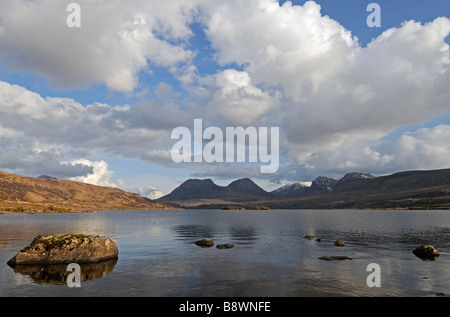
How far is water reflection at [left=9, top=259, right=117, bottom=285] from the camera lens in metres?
26.0

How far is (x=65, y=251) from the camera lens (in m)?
33.4

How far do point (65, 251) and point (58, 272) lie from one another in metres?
5.21

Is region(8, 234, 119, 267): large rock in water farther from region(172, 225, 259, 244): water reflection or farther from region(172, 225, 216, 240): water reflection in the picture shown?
region(172, 225, 216, 240): water reflection

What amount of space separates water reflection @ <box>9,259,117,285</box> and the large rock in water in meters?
1.14

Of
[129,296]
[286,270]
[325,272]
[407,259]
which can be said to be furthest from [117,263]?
[407,259]

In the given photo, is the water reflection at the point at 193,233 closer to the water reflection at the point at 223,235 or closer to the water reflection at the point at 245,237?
the water reflection at the point at 223,235

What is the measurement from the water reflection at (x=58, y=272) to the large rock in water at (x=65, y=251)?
3.74 feet

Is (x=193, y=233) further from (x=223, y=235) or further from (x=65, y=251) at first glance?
(x=65, y=251)

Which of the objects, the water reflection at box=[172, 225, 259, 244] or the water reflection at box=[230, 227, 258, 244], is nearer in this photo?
the water reflection at box=[230, 227, 258, 244]

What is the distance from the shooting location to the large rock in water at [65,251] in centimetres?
3234

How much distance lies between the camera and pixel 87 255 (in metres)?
33.7

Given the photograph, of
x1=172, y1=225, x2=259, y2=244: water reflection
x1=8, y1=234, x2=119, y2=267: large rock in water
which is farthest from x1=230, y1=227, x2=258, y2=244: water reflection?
x1=8, y1=234, x2=119, y2=267: large rock in water
